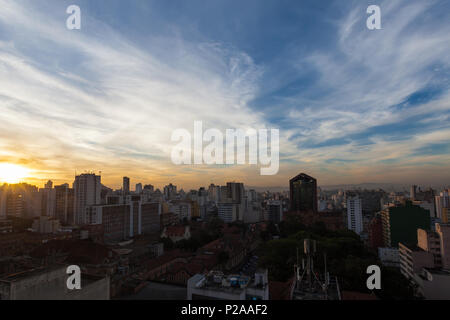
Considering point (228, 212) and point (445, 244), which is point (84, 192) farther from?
point (445, 244)

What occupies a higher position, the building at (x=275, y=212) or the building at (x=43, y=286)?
the building at (x=43, y=286)

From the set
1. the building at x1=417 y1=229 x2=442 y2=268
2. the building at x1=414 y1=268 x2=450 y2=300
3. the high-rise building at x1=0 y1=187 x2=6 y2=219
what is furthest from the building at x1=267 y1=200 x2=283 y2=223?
the high-rise building at x1=0 y1=187 x2=6 y2=219

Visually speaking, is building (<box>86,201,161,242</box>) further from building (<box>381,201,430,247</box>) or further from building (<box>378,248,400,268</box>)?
building (<box>381,201,430,247</box>)

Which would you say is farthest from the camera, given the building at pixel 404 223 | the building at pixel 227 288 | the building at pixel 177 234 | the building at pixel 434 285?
the building at pixel 177 234

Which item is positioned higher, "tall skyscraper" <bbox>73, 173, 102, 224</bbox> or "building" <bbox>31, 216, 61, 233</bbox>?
"tall skyscraper" <bbox>73, 173, 102, 224</bbox>

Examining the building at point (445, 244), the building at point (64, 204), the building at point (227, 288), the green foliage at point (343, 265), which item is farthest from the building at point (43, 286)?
the building at point (64, 204)

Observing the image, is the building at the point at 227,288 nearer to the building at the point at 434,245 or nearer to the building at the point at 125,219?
the building at the point at 434,245
